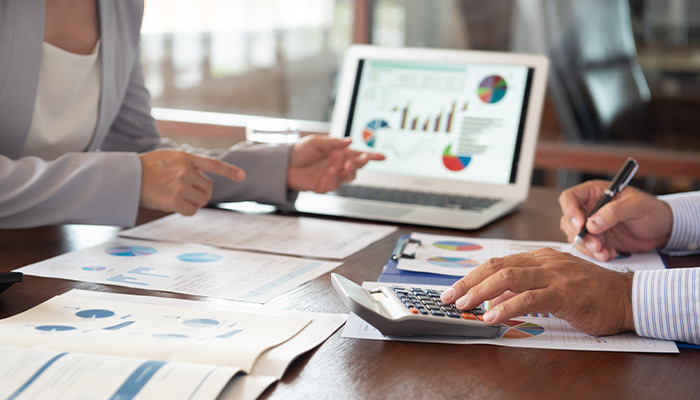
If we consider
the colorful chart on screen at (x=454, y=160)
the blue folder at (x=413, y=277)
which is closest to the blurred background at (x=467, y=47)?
the colorful chart on screen at (x=454, y=160)

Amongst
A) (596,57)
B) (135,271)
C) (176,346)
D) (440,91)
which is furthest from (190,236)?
(596,57)

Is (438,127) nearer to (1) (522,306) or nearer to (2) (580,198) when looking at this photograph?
(2) (580,198)

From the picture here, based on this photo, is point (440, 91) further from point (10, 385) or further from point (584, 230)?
point (10, 385)

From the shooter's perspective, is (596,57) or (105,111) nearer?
(105,111)

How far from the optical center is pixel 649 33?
294 cm

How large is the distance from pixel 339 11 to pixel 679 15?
1.38 metres

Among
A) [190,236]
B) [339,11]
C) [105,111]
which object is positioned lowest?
[190,236]

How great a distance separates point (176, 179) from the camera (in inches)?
48.5

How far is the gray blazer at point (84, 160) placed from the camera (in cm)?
121

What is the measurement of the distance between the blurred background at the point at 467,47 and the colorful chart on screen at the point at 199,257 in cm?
222

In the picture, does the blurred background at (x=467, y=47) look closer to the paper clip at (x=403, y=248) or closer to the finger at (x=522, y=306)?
the paper clip at (x=403, y=248)

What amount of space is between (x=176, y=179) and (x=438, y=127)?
627 mm

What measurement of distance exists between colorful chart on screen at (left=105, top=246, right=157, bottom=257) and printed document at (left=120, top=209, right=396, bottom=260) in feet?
0.23

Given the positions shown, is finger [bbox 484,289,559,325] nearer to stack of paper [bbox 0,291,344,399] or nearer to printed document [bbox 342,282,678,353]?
printed document [bbox 342,282,678,353]
